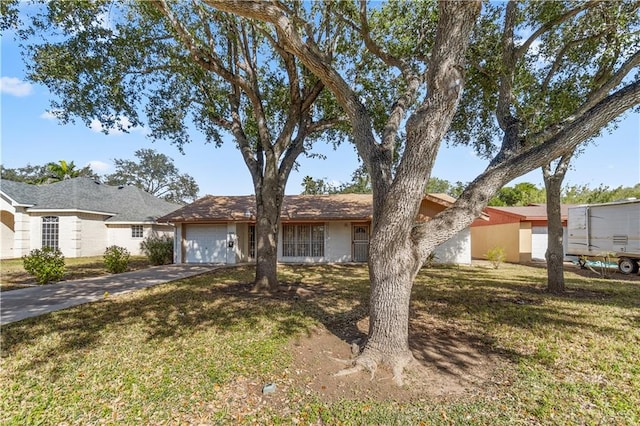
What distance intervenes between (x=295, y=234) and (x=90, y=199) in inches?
573

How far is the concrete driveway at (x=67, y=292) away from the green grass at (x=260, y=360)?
831mm

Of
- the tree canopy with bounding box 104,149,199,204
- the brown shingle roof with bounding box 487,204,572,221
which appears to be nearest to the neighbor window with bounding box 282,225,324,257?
the brown shingle roof with bounding box 487,204,572,221

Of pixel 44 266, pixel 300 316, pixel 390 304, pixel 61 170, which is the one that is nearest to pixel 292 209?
pixel 44 266

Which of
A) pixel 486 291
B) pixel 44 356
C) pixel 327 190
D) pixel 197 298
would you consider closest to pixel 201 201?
pixel 197 298

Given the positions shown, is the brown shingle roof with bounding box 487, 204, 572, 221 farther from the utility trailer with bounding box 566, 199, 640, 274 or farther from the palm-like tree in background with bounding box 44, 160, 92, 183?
the palm-like tree in background with bounding box 44, 160, 92, 183

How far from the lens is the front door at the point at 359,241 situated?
55.1ft

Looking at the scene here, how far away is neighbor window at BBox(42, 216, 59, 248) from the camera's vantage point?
719 inches

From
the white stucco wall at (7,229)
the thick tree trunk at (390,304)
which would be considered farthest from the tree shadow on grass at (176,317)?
the white stucco wall at (7,229)

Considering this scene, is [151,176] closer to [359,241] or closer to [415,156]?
[359,241]

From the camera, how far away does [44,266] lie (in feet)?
32.0

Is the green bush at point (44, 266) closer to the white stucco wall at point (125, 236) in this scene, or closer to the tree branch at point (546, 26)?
the white stucco wall at point (125, 236)

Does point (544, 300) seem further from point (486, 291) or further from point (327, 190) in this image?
point (327, 190)

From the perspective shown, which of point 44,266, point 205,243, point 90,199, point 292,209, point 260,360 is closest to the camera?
point 260,360

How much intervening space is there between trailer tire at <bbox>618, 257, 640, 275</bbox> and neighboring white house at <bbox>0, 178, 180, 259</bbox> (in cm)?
2468
